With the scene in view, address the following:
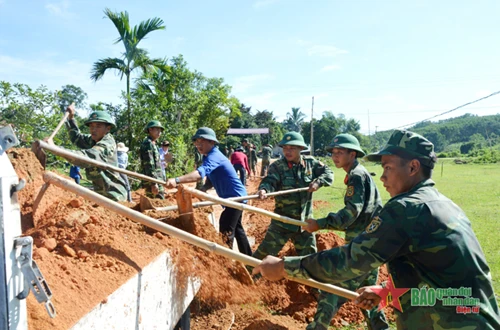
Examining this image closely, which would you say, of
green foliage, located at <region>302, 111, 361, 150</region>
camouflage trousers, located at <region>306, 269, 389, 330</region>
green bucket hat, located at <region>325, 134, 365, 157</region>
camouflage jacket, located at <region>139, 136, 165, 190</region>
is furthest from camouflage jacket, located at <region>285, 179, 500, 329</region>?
green foliage, located at <region>302, 111, 361, 150</region>

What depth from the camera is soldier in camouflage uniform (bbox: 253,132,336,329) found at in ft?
14.5

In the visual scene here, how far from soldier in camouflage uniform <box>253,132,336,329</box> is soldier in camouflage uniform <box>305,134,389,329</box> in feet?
2.49

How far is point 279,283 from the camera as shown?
4.74 m

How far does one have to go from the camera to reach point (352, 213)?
344 centimetres

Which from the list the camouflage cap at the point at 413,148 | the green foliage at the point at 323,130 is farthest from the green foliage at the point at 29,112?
the green foliage at the point at 323,130

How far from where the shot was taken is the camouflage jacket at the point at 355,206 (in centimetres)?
344

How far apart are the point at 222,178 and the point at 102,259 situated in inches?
108

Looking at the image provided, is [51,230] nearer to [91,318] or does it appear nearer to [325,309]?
[91,318]

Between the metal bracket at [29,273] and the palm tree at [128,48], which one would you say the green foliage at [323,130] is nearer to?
the palm tree at [128,48]

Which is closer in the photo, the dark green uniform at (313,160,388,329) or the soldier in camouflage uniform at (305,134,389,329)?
the dark green uniform at (313,160,388,329)

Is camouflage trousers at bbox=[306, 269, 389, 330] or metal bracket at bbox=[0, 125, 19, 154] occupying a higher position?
metal bracket at bbox=[0, 125, 19, 154]

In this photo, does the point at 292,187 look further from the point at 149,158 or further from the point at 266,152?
the point at 266,152

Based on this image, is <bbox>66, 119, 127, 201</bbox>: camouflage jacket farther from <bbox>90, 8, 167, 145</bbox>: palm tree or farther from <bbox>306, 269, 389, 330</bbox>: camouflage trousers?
<bbox>90, 8, 167, 145</bbox>: palm tree

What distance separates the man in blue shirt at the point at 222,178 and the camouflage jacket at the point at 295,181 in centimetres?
41
